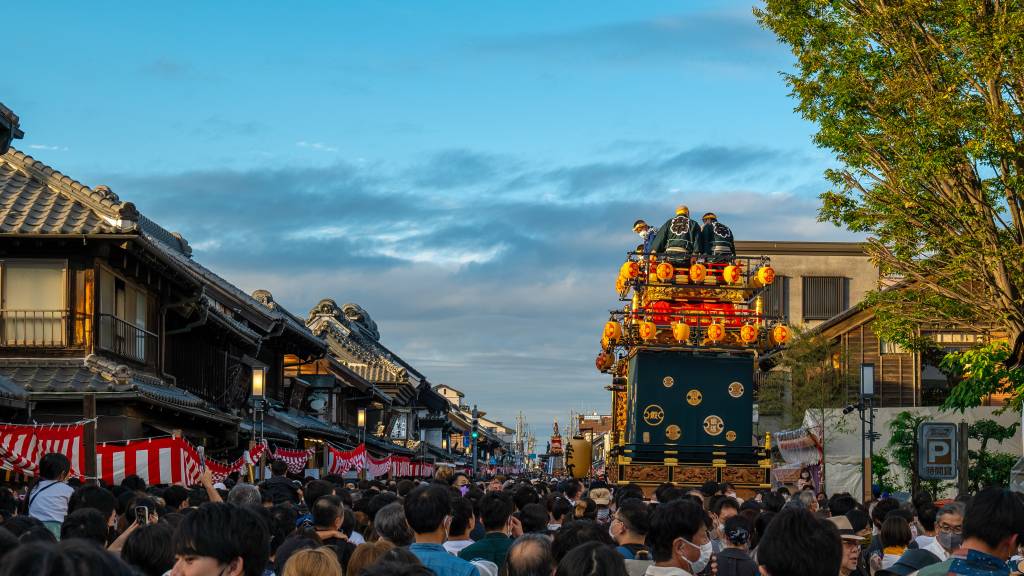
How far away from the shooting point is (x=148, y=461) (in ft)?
59.9

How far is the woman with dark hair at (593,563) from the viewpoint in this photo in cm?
579

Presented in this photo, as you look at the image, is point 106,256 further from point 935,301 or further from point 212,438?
point 935,301

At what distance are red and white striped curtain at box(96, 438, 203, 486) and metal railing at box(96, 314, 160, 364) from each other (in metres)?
4.54

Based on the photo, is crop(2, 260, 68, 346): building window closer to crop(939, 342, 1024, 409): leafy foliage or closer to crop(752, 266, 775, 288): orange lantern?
crop(939, 342, 1024, 409): leafy foliage

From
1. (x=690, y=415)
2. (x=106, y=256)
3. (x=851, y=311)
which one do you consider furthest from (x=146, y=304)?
(x=851, y=311)

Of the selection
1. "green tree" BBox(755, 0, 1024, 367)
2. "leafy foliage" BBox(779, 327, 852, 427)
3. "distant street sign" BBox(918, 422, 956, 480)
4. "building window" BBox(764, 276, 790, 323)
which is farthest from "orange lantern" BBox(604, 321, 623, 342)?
"building window" BBox(764, 276, 790, 323)

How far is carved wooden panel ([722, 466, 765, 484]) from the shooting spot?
32.3m

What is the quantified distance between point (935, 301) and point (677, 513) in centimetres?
1602

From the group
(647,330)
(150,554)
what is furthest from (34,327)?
(150,554)

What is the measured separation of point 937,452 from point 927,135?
5.56 m

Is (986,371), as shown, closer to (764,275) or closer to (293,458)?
(764,275)

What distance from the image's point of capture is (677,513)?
24.7 ft

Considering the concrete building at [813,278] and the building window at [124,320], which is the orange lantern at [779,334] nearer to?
the building window at [124,320]

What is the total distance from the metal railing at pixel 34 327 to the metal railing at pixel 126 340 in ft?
1.98
